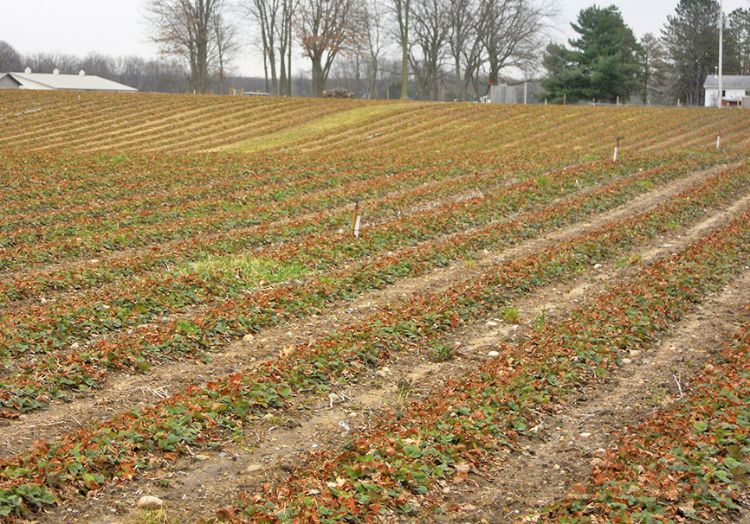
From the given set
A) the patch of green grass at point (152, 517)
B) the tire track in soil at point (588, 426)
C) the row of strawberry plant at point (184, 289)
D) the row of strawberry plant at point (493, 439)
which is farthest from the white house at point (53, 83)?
the patch of green grass at point (152, 517)

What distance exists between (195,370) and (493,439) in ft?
10.8

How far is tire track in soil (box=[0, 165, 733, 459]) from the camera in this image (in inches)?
302

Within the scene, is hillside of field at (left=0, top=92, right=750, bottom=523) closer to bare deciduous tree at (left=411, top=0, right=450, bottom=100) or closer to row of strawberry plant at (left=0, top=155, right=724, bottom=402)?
row of strawberry plant at (left=0, top=155, right=724, bottom=402)

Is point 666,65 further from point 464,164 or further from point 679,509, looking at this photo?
point 679,509

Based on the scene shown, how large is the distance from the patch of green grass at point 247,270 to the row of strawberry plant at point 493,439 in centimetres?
409

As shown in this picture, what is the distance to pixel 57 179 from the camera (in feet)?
77.0

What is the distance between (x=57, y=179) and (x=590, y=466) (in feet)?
63.8

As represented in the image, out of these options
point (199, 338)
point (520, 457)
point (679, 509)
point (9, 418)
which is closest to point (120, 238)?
point (199, 338)

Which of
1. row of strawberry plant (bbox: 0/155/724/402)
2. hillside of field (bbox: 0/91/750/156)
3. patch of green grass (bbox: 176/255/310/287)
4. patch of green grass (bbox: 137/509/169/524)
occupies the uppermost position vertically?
hillside of field (bbox: 0/91/750/156)

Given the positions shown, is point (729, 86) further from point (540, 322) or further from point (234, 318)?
point (234, 318)

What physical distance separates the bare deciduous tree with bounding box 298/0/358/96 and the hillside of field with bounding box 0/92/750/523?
50998 millimetres

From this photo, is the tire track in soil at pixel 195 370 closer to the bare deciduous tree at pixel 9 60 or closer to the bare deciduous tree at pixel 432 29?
the bare deciduous tree at pixel 432 29

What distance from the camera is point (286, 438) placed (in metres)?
7.62

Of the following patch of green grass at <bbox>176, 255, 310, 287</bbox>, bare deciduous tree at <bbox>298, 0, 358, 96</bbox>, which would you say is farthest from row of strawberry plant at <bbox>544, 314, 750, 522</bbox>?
bare deciduous tree at <bbox>298, 0, 358, 96</bbox>
